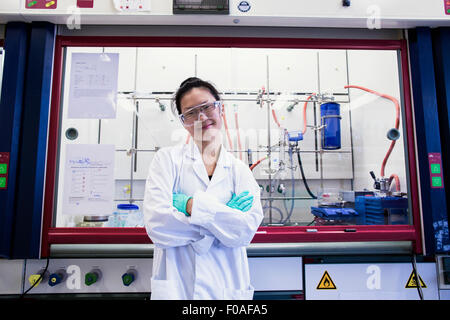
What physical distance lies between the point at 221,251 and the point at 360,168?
1.60 m

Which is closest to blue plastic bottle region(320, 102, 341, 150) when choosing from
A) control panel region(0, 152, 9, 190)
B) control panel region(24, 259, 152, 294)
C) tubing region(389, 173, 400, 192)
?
tubing region(389, 173, 400, 192)

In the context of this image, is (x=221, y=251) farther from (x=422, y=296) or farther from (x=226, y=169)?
(x=422, y=296)

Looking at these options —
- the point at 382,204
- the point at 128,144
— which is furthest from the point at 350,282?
the point at 128,144

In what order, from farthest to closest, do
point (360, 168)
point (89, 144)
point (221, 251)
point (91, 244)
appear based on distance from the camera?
point (360, 168) → point (89, 144) → point (91, 244) → point (221, 251)

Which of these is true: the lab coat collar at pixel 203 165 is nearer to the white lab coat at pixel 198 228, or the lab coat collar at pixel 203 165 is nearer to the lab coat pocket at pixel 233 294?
the white lab coat at pixel 198 228

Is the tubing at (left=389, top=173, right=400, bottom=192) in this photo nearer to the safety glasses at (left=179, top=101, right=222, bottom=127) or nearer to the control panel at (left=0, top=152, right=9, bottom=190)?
the safety glasses at (left=179, top=101, right=222, bottom=127)

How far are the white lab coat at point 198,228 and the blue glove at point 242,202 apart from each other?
0.03 meters

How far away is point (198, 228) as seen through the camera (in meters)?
0.93

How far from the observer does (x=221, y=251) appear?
1.04 metres

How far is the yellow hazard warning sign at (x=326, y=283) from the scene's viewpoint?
139 centimetres

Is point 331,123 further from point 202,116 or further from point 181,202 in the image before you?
point 181,202

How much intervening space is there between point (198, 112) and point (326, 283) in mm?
1204

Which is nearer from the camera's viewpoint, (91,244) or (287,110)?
(91,244)

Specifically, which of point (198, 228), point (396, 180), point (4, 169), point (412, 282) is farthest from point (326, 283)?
point (4, 169)
